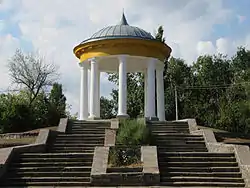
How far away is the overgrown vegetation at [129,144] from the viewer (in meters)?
13.6

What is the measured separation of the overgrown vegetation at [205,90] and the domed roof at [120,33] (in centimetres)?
1653

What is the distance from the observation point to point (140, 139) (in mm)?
16188

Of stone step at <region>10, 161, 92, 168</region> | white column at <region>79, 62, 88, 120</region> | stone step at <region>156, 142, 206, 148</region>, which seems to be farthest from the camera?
white column at <region>79, 62, 88, 120</region>

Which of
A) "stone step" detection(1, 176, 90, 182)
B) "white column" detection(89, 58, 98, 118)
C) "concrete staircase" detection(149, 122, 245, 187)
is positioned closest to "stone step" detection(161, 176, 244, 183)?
"concrete staircase" detection(149, 122, 245, 187)

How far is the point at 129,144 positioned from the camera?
1612 cm

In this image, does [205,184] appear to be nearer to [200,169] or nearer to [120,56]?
[200,169]

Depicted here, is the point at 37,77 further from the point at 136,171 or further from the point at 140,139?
the point at 136,171

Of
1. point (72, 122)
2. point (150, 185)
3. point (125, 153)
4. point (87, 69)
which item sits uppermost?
point (87, 69)

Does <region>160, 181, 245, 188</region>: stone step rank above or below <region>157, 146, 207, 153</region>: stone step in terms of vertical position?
below

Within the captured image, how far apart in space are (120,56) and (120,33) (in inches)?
54.2

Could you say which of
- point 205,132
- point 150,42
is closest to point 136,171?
point 205,132

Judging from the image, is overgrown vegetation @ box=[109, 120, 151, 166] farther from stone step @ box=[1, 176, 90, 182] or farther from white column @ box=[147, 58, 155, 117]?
white column @ box=[147, 58, 155, 117]

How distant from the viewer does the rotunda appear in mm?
23797

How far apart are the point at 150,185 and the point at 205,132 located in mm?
6170
